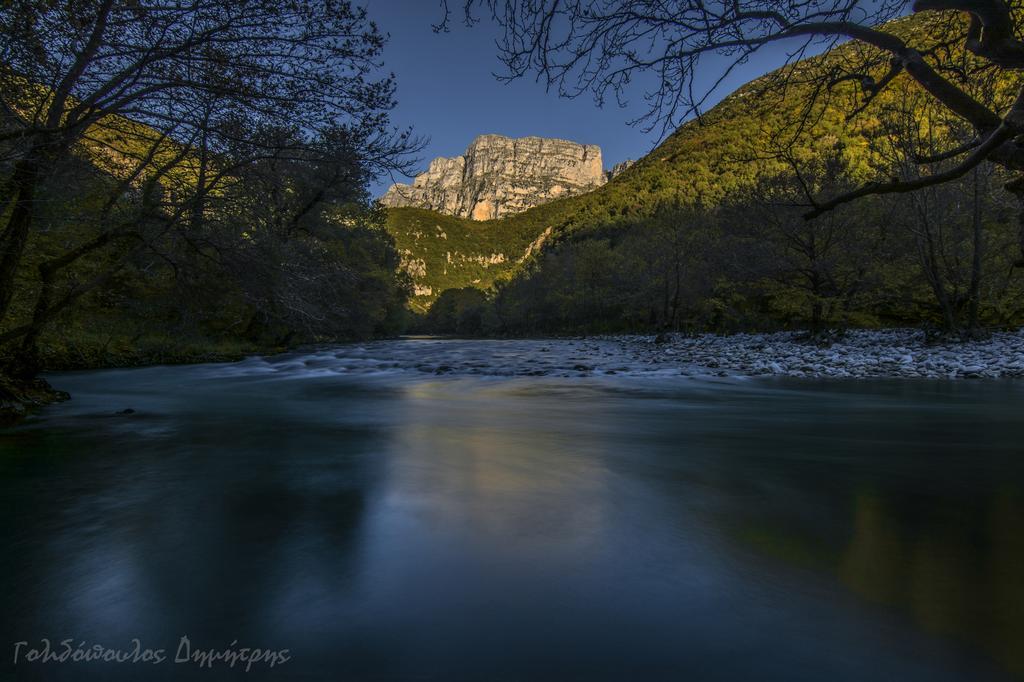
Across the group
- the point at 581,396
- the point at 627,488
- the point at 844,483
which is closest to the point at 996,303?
the point at 581,396

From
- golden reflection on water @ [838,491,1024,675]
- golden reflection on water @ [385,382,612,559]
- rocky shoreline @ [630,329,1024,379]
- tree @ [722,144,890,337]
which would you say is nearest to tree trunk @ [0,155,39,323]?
golden reflection on water @ [385,382,612,559]

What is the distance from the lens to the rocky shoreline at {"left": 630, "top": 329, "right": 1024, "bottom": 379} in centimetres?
1259

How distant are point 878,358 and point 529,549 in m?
15.8

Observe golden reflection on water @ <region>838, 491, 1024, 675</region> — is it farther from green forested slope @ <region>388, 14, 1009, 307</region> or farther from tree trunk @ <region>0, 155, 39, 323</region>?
tree trunk @ <region>0, 155, 39, 323</region>

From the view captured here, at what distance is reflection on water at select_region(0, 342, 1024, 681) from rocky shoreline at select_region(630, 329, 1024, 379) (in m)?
7.14

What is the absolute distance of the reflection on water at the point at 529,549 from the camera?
1887mm

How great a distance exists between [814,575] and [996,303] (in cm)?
1915

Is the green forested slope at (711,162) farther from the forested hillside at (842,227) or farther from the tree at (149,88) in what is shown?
the tree at (149,88)

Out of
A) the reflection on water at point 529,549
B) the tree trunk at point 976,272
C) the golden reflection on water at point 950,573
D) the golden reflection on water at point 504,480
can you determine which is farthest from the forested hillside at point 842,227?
the golden reflection on water at point 504,480

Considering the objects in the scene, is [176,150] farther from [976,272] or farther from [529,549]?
[976,272]

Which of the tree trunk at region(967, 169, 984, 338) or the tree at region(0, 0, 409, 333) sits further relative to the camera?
the tree trunk at region(967, 169, 984, 338)

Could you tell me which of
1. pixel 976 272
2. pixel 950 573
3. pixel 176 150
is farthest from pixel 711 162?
pixel 950 573

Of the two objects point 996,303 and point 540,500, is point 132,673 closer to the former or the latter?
point 540,500

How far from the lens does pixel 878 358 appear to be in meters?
14.7
